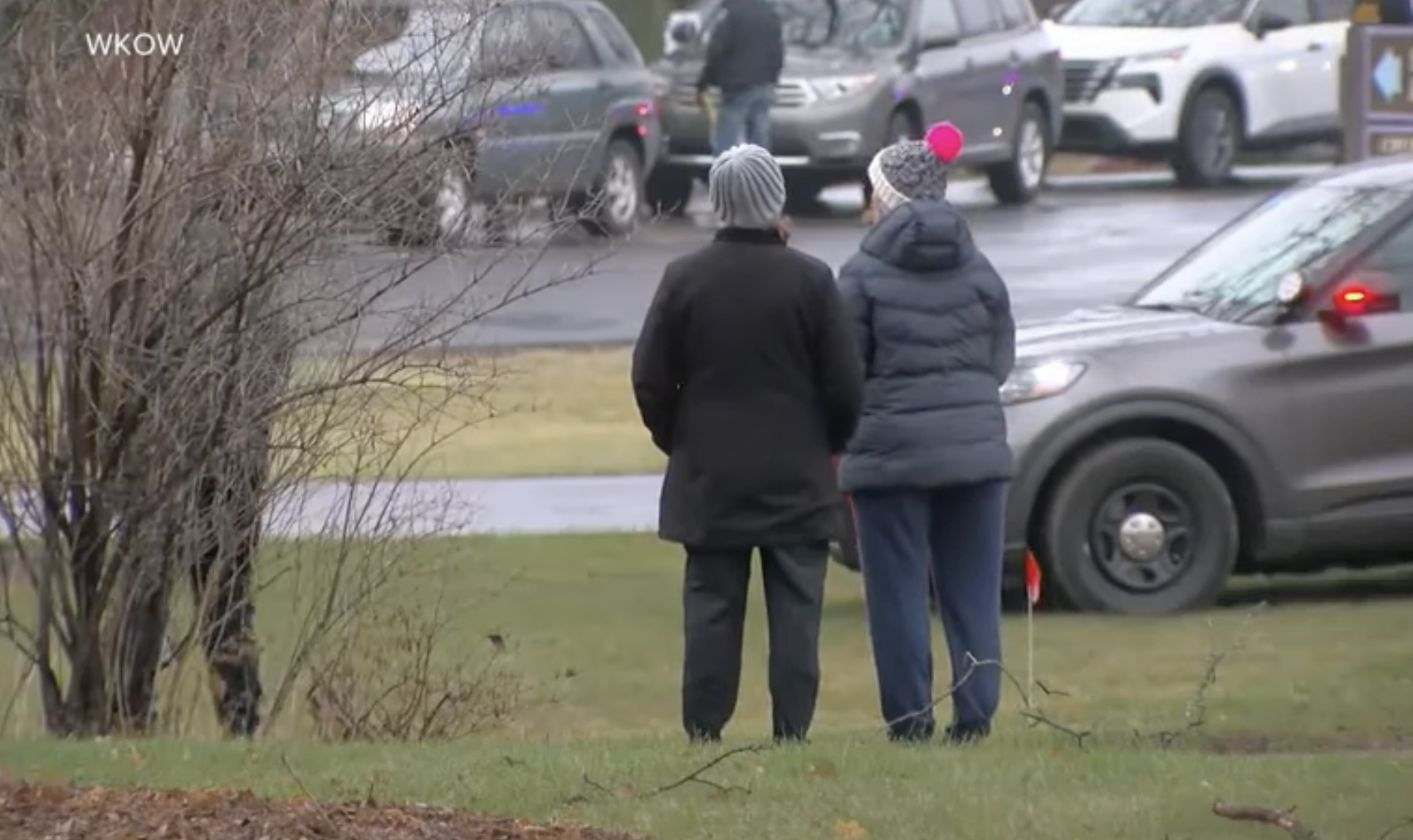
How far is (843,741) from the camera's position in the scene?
281 inches

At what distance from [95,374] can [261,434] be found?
18.9 inches

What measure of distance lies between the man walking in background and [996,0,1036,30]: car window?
3210mm

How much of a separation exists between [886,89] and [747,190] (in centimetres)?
1582

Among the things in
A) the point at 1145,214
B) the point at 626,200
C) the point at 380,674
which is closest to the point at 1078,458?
the point at 380,674

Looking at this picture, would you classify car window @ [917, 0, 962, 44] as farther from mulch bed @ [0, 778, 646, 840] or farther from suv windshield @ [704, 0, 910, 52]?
mulch bed @ [0, 778, 646, 840]

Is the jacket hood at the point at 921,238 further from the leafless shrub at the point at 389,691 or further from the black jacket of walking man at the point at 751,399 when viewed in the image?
the leafless shrub at the point at 389,691

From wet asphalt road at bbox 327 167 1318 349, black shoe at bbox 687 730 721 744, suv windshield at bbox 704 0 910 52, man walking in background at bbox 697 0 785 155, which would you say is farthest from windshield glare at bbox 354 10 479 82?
suv windshield at bbox 704 0 910 52

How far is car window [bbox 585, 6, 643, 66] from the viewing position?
21469 mm

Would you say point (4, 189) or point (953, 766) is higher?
point (4, 189)

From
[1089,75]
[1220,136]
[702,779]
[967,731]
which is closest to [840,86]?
[1089,75]

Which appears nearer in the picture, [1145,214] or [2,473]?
[2,473]

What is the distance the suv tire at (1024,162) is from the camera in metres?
24.6

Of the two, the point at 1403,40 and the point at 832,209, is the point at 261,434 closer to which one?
the point at 1403,40

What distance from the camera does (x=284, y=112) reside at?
7320mm
